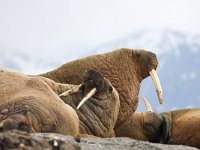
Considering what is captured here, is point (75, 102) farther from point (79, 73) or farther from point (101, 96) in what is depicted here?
point (79, 73)

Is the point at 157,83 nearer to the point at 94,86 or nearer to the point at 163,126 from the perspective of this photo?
the point at 163,126

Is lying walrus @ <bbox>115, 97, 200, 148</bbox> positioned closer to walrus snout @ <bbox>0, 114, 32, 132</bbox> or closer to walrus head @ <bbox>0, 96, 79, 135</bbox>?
walrus head @ <bbox>0, 96, 79, 135</bbox>

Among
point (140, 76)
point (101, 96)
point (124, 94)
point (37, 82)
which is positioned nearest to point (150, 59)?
point (140, 76)

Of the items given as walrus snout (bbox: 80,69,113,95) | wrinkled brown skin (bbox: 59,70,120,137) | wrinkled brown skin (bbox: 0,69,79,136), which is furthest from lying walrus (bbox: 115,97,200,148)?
wrinkled brown skin (bbox: 0,69,79,136)

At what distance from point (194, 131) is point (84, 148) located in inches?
260

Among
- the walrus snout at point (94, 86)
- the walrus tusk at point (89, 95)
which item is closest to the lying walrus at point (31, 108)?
the walrus tusk at point (89, 95)

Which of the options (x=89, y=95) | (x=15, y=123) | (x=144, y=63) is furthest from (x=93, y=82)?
(x=144, y=63)

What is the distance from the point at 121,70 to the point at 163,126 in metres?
1.78

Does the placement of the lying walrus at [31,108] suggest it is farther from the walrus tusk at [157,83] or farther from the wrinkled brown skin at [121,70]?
the walrus tusk at [157,83]

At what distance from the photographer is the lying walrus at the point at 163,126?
11979 mm

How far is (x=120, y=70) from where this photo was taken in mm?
12211

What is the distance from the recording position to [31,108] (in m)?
6.64

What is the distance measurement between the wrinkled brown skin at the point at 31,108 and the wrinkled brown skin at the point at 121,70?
3918 millimetres

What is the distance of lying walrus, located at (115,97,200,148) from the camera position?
1198cm
